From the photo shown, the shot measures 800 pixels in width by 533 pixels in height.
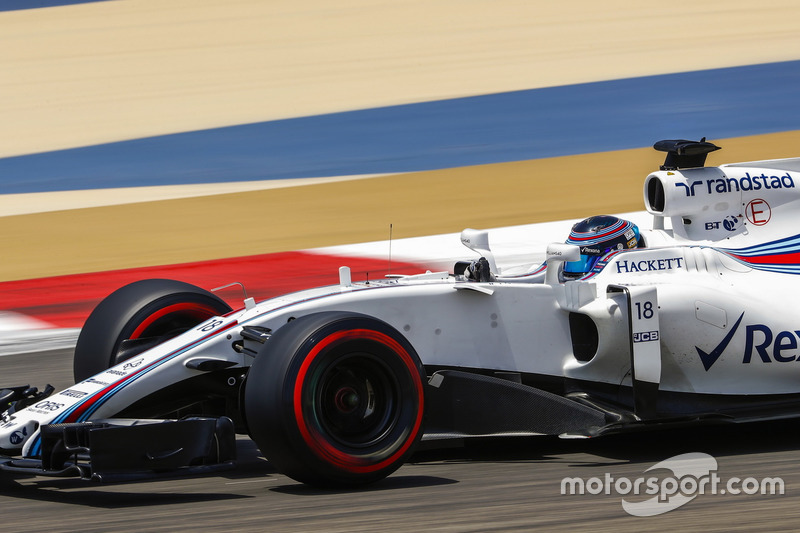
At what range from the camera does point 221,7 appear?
39406mm

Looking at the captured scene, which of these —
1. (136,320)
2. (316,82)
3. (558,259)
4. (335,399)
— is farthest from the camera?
(316,82)

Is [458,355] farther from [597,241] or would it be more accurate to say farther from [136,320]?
[136,320]

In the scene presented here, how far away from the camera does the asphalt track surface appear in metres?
4.34

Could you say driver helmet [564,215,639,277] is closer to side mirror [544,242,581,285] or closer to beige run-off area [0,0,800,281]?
side mirror [544,242,581,285]

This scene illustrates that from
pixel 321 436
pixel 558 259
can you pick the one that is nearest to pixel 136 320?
pixel 321 436

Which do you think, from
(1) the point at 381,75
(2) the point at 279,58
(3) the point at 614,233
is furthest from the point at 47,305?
(2) the point at 279,58

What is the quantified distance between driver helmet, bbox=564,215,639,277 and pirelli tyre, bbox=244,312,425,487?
1530mm

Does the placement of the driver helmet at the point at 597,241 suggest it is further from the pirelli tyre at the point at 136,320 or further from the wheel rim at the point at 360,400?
the pirelli tyre at the point at 136,320

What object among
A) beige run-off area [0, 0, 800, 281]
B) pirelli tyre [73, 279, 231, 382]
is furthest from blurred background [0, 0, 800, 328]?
pirelli tyre [73, 279, 231, 382]

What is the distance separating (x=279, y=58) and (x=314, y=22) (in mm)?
5909

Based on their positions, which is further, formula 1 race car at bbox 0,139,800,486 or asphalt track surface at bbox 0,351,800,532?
formula 1 race car at bbox 0,139,800,486

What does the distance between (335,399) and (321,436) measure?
0.82ft

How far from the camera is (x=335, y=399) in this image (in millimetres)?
4941

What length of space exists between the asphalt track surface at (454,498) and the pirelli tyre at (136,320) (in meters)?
0.83
